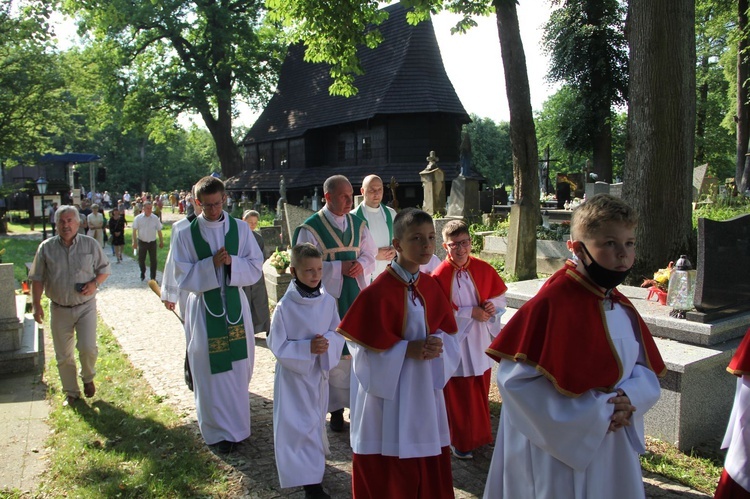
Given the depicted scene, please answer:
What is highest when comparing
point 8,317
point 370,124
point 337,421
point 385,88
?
point 385,88

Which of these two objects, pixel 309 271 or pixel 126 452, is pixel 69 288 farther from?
pixel 309 271

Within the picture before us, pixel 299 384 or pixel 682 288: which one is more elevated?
pixel 682 288

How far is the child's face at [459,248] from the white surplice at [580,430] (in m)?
2.23

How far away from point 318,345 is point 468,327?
1472 mm

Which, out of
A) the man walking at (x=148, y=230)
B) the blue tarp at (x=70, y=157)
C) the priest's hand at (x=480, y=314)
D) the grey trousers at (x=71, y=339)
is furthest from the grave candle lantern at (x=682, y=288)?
the blue tarp at (x=70, y=157)

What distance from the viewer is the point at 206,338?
5551 millimetres

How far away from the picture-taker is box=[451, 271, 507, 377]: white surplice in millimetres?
5199

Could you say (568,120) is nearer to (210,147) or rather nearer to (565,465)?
(565,465)

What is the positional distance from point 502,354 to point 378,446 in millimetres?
1224

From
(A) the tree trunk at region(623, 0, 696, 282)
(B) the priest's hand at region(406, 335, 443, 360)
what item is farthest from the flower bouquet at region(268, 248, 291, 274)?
(B) the priest's hand at region(406, 335, 443, 360)

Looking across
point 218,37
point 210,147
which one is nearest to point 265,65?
point 218,37

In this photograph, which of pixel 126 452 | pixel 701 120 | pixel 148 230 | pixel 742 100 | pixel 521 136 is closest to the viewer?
pixel 126 452

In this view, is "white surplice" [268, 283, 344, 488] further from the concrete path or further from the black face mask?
the black face mask

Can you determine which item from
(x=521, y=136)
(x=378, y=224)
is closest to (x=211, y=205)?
(x=378, y=224)
